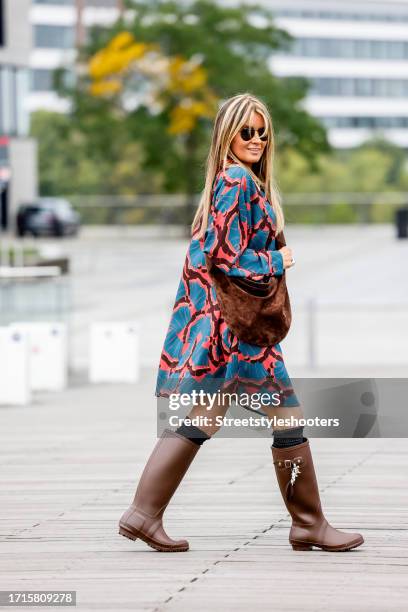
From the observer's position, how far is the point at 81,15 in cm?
12781

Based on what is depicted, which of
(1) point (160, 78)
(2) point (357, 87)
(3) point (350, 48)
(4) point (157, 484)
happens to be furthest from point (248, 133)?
(2) point (357, 87)

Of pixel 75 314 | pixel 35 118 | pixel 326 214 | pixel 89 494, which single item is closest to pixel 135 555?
pixel 89 494

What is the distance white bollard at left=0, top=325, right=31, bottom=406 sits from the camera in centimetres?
1244

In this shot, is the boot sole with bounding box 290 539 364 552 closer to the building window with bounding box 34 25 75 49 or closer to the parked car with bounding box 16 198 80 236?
the parked car with bounding box 16 198 80 236

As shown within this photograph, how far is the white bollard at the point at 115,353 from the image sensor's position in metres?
14.9

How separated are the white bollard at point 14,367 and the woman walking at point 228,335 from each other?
642cm

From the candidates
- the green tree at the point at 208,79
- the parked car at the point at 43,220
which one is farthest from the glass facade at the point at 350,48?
the parked car at the point at 43,220

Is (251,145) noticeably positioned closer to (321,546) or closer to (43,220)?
(321,546)

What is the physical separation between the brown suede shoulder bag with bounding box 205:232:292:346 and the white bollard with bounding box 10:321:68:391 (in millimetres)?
8398

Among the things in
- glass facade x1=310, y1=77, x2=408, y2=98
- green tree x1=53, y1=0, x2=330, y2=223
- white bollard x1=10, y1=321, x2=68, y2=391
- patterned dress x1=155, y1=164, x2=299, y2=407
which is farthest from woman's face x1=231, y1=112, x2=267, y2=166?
glass facade x1=310, y1=77, x2=408, y2=98

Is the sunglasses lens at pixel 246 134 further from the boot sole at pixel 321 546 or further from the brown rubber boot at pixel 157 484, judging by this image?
the boot sole at pixel 321 546

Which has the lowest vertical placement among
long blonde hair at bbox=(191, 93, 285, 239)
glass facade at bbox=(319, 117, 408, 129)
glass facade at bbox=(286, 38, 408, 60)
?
long blonde hair at bbox=(191, 93, 285, 239)

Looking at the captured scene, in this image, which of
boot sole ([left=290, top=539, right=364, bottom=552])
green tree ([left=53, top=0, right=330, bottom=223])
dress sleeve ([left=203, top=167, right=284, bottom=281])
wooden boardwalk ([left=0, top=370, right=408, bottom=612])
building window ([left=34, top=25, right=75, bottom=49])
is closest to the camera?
wooden boardwalk ([left=0, top=370, right=408, bottom=612])

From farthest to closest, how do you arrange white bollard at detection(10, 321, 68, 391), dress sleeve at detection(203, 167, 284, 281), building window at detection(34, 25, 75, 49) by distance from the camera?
building window at detection(34, 25, 75, 49) → white bollard at detection(10, 321, 68, 391) → dress sleeve at detection(203, 167, 284, 281)
